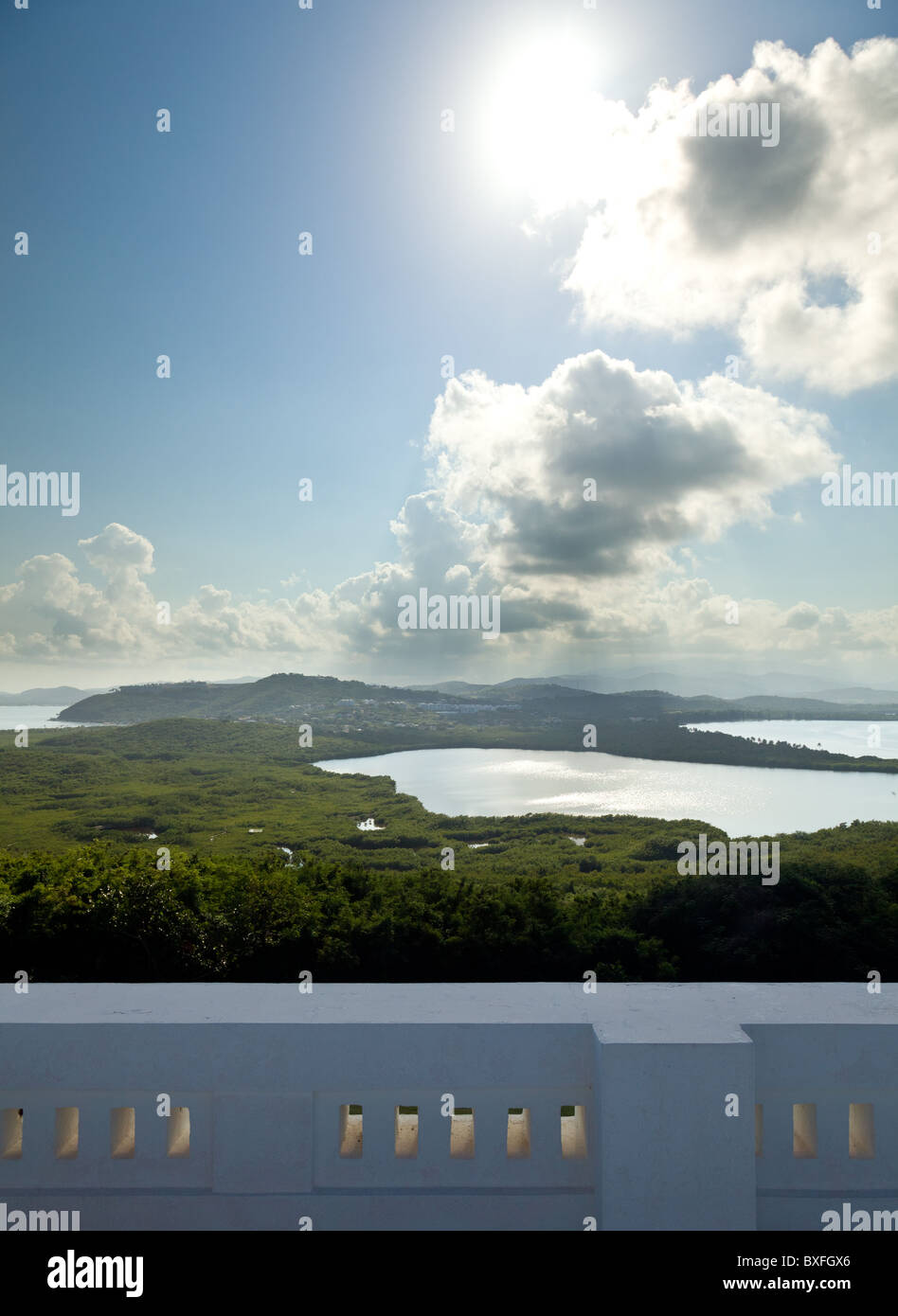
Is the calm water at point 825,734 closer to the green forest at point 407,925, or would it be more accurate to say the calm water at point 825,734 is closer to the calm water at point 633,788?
the calm water at point 633,788

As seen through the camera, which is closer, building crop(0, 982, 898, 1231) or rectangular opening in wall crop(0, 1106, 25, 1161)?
building crop(0, 982, 898, 1231)

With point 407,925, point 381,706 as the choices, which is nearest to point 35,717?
point 381,706

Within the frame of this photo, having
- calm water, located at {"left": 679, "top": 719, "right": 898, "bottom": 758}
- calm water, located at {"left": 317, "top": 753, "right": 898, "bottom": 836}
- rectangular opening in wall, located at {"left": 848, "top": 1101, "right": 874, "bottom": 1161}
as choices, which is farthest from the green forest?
calm water, located at {"left": 679, "top": 719, "right": 898, "bottom": 758}

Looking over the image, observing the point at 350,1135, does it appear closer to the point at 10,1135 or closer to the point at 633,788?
the point at 10,1135

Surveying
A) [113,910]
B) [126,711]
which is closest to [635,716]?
[126,711]

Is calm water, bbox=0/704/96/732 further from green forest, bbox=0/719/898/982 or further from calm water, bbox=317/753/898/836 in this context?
green forest, bbox=0/719/898/982
